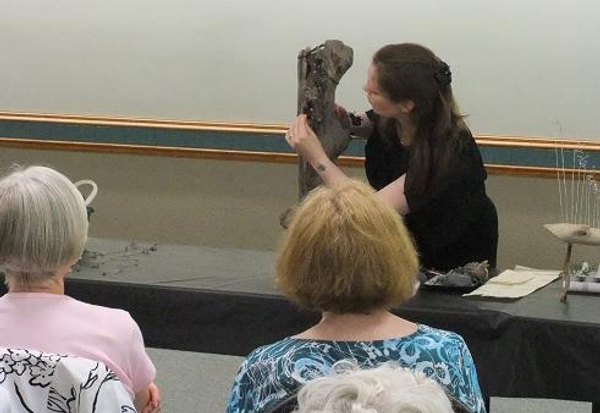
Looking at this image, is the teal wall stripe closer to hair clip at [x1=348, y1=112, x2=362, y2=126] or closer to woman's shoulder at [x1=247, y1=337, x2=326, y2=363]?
hair clip at [x1=348, y1=112, x2=362, y2=126]

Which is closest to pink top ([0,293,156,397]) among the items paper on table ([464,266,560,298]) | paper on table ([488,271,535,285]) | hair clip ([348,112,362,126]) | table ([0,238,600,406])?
table ([0,238,600,406])

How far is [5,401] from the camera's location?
1.75 meters

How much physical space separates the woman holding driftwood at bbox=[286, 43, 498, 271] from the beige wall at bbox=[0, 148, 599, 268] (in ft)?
4.97

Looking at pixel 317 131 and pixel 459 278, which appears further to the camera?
pixel 317 131

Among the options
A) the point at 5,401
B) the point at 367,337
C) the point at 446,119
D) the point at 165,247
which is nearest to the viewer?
the point at 5,401

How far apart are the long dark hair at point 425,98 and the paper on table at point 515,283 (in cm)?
35

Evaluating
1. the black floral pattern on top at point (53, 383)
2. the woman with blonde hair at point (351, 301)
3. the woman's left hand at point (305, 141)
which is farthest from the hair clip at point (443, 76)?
the black floral pattern on top at point (53, 383)

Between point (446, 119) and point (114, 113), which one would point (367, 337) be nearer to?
point (446, 119)

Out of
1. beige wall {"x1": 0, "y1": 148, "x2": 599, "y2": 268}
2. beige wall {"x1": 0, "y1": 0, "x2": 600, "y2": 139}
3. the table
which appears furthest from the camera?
beige wall {"x1": 0, "y1": 148, "x2": 599, "y2": 268}

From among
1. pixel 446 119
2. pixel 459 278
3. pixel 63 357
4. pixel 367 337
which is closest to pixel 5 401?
pixel 63 357

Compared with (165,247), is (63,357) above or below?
above

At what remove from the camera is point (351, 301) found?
1943 millimetres

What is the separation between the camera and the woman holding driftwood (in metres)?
3.16

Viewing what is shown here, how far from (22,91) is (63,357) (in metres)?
3.76
